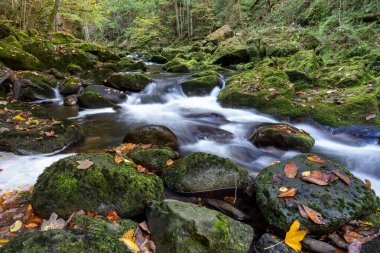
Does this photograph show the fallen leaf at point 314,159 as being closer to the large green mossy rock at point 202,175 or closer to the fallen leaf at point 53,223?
the large green mossy rock at point 202,175

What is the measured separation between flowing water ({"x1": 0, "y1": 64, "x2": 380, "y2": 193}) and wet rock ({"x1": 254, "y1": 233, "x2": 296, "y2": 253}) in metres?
1.86

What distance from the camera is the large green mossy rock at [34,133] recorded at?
4871 millimetres

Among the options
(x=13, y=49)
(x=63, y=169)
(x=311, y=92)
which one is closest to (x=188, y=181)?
(x=63, y=169)

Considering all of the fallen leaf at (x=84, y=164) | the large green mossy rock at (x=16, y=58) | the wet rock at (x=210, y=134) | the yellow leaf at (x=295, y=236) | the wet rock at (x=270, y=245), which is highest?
the large green mossy rock at (x=16, y=58)

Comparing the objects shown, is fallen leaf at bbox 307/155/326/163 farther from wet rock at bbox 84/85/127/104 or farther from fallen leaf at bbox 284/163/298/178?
wet rock at bbox 84/85/127/104

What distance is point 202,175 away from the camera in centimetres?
379

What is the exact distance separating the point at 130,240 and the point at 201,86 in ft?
26.1

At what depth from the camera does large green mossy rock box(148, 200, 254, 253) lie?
7.91 ft

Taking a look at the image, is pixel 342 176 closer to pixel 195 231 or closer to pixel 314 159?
pixel 314 159

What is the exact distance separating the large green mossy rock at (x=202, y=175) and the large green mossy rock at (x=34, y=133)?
2511mm

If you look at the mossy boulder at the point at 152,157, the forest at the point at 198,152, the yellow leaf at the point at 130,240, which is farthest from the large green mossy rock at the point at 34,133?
the yellow leaf at the point at 130,240

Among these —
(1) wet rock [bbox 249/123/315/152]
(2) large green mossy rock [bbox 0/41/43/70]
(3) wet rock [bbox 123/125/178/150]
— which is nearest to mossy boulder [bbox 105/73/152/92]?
(2) large green mossy rock [bbox 0/41/43/70]

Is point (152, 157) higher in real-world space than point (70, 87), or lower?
lower

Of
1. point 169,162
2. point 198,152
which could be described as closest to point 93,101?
point 169,162
